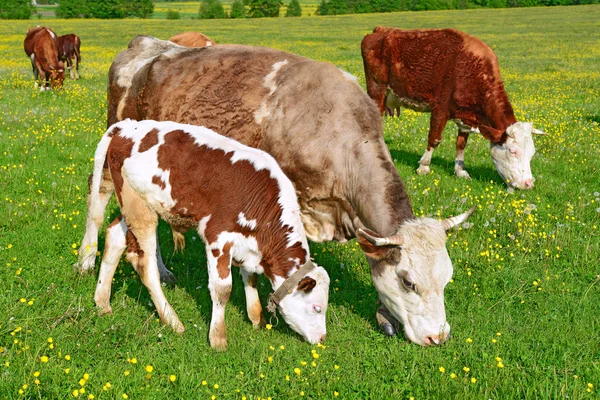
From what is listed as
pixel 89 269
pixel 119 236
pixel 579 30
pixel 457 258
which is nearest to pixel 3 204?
pixel 89 269

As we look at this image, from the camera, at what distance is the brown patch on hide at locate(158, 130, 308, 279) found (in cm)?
554

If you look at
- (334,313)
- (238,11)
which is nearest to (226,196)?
(334,313)

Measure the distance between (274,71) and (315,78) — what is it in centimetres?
64

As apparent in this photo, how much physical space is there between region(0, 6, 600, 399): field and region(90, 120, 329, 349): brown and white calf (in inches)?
15.6

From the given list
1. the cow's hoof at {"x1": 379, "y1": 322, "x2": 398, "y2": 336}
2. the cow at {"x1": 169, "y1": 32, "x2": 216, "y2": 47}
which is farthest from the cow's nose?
the cow at {"x1": 169, "y1": 32, "x2": 216, "y2": 47}

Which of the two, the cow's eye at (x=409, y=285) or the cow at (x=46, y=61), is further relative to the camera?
the cow at (x=46, y=61)

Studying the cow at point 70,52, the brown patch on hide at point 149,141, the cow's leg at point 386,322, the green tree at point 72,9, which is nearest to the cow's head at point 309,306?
the cow's leg at point 386,322

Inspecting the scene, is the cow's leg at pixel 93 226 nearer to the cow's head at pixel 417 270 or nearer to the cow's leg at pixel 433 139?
the cow's head at pixel 417 270

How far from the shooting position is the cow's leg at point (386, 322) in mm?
5906

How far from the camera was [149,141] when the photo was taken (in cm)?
590

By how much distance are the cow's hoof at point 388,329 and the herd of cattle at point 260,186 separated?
13 millimetres

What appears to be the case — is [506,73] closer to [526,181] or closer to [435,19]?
[526,181]

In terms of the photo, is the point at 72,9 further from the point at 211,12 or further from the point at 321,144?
the point at 321,144

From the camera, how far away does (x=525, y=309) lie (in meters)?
6.48
